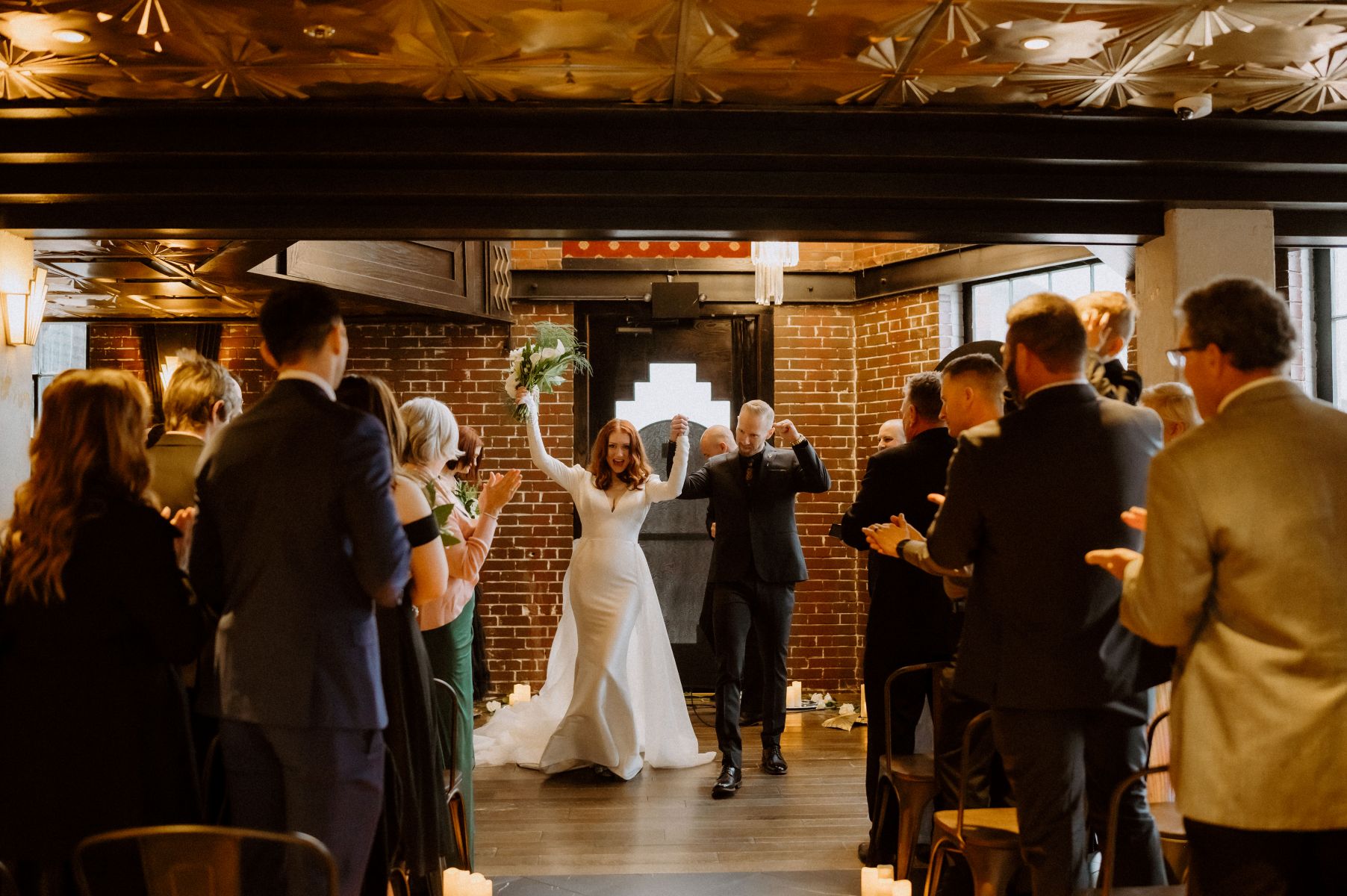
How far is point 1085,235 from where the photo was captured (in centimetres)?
445

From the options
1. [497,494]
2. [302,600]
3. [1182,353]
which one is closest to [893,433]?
[497,494]

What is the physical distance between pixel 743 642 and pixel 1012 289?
10.2ft

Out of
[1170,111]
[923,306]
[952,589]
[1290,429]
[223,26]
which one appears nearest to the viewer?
[1290,429]

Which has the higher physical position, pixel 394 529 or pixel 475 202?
pixel 475 202

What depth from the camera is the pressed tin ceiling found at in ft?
9.81

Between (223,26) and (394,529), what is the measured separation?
1.85 m

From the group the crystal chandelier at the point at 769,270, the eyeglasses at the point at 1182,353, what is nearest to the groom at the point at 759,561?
the crystal chandelier at the point at 769,270

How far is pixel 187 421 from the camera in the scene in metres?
2.90

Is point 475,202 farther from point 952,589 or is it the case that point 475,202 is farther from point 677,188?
point 952,589

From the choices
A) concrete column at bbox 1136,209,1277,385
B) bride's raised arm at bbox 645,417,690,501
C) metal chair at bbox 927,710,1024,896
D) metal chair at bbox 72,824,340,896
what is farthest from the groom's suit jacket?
metal chair at bbox 72,824,340,896

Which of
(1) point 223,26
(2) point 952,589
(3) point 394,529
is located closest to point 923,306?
(2) point 952,589

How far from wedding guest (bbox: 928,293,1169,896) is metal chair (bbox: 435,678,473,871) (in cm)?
160

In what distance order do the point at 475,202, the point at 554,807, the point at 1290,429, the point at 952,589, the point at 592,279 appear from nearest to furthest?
1. the point at 1290,429
2. the point at 952,589
3. the point at 475,202
4. the point at 554,807
5. the point at 592,279

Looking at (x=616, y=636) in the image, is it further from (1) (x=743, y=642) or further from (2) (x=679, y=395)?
(2) (x=679, y=395)
